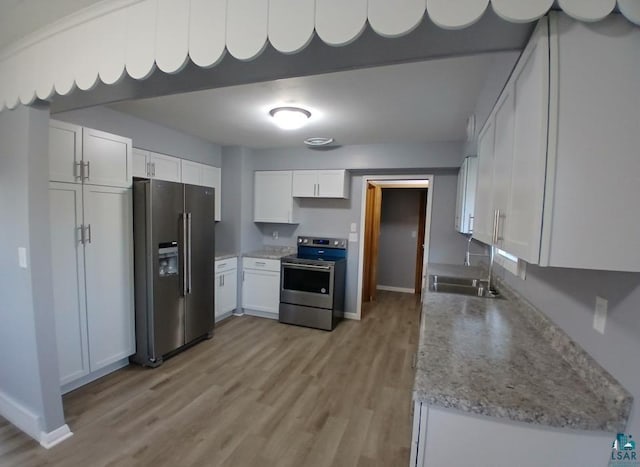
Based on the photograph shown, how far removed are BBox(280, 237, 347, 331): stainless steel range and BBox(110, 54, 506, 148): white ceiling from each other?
5.27 feet

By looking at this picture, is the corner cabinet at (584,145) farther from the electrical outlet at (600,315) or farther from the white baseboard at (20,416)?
the white baseboard at (20,416)

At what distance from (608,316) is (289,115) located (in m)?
2.40

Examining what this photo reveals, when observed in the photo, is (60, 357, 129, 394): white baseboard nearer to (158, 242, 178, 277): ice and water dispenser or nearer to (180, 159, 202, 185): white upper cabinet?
(158, 242, 178, 277): ice and water dispenser

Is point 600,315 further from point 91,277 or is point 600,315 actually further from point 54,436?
point 91,277

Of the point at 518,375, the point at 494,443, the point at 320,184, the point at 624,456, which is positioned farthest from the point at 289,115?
the point at 624,456

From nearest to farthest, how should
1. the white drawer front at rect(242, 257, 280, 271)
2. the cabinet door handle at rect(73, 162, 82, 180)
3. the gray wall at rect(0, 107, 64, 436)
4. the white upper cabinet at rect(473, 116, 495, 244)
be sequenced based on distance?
the white upper cabinet at rect(473, 116, 495, 244), the gray wall at rect(0, 107, 64, 436), the cabinet door handle at rect(73, 162, 82, 180), the white drawer front at rect(242, 257, 280, 271)

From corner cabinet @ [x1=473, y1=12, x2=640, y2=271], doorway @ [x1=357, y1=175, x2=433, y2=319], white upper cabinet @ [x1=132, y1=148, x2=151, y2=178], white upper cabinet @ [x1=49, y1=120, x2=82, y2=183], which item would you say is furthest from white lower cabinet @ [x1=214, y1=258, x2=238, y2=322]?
corner cabinet @ [x1=473, y1=12, x2=640, y2=271]

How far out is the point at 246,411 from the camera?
2.11 metres

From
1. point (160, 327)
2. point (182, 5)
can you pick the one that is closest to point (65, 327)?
point (160, 327)

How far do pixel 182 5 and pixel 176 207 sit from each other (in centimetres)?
198

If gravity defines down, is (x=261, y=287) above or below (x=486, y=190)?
below

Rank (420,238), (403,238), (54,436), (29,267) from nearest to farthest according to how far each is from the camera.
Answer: (29,267) → (54,436) → (420,238) → (403,238)

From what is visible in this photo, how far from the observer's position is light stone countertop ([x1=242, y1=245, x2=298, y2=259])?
3.96 meters

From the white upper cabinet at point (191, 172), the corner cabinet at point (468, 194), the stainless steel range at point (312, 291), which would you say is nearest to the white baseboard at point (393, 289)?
the stainless steel range at point (312, 291)
